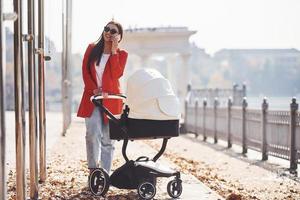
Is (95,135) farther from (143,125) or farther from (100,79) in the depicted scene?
(143,125)

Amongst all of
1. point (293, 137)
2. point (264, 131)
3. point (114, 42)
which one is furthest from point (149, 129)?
point (264, 131)

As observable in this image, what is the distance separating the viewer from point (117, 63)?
725cm

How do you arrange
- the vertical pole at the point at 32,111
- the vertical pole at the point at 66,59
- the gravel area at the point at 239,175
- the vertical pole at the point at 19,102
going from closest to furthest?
the vertical pole at the point at 19,102 < the vertical pole at the point at 32,111 < the gravel area at the point at 239,175 < the vertical pole at the point at 66,59

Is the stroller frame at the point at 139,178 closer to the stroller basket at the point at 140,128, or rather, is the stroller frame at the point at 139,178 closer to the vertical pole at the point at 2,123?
the stroller basket at the point at 140,128

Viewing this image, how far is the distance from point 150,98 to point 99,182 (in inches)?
39.0

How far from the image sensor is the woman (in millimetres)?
7211

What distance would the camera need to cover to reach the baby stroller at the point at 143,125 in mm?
6719

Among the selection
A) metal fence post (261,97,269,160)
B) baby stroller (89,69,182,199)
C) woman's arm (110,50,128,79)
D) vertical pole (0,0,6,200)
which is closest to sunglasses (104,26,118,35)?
woman's arm (110,50,128,79)

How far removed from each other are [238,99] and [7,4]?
27.6m

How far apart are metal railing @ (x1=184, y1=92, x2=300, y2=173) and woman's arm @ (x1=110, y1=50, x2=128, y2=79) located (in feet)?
15.8

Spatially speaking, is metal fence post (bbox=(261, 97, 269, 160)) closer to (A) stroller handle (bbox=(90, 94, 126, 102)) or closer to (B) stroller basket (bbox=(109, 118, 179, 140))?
(A) stroller handle (bbox=(90, 94, 126, 102))

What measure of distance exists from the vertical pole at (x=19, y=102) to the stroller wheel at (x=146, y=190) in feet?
4.55

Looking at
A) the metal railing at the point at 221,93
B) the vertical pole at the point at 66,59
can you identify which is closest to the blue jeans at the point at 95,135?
the vertical pole at the point at 66,59

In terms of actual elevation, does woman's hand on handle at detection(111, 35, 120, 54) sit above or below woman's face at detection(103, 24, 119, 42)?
below
